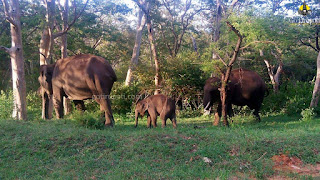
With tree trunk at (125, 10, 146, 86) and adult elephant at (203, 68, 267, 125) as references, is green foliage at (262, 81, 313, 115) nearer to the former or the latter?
adult elephant at (203, 68, 267, 125)

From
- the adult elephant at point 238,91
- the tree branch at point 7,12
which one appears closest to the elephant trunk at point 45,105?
the tree branch at point 7,12

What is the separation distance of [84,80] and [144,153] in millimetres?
4339

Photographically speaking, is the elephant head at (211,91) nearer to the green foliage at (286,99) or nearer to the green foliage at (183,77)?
the green foliage at (183,77)

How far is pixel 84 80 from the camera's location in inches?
401

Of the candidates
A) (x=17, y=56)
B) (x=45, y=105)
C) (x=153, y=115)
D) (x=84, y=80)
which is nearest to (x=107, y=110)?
(x=84, y=80)

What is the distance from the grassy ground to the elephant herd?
2337 mm

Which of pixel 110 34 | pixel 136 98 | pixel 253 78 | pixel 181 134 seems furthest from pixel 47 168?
pixel 110 34

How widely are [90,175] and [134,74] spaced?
34.3 feet

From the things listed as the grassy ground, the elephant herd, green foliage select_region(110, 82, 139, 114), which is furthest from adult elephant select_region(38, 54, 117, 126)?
green foliage select_region(110, 82, 139, 114)

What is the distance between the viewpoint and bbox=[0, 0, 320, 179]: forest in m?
6.26

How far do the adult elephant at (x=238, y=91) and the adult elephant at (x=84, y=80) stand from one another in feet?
10.3

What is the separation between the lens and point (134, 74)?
16.1 meters

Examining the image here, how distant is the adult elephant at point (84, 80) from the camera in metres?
10.0

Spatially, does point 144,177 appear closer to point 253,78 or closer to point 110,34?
point 253,78
